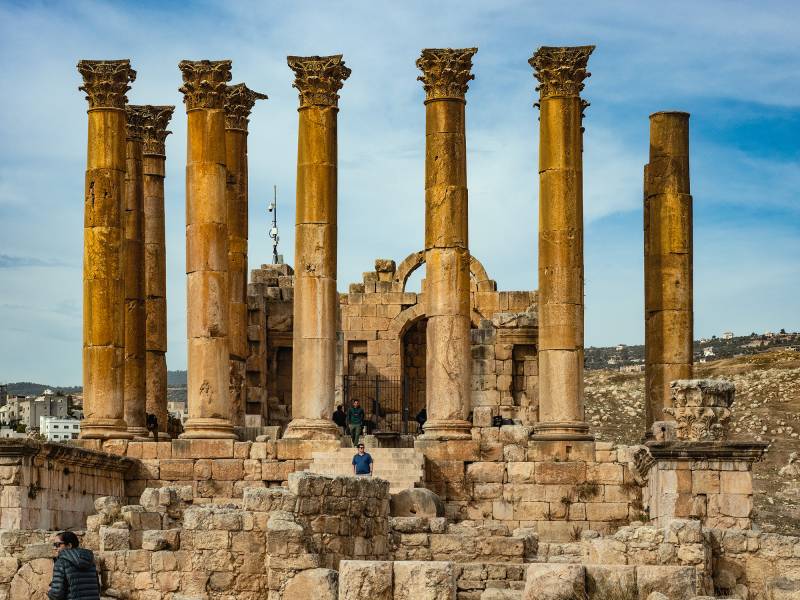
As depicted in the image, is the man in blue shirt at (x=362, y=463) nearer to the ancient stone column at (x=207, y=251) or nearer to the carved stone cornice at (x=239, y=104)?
the ancient stone column at (x=207, y=251)

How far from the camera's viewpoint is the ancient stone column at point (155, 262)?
50.5 metres

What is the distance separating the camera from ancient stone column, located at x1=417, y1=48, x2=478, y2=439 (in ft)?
145

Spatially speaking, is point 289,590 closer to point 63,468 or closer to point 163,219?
point 63,468

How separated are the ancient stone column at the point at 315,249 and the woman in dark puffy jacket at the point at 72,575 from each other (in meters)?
15.9

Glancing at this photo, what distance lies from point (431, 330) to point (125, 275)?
890 cm

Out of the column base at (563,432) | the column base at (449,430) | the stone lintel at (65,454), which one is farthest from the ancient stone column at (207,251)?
the column base at (563,432)

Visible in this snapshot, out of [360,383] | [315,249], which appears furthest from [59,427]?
[315,249]

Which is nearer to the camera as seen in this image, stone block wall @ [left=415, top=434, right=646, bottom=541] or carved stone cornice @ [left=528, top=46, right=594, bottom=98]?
stone block wall @ [left=415, top=434, right=646, bottom=541]

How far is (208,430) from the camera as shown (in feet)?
146

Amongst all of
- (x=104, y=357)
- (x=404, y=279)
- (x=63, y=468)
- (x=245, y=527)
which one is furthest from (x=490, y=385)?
(x=245, y=527)

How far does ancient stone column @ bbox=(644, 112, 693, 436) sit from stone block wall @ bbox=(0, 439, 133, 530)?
43.2 feet

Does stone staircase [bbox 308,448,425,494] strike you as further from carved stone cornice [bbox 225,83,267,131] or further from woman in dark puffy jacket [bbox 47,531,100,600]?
woman in dark puffy jacket [bbox 47,531,100,600]

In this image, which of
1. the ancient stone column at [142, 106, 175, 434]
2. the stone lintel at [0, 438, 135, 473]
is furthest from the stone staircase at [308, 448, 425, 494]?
the ancient stone column at [142, 106, 175, 434]

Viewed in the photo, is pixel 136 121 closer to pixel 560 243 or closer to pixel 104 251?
pixel 104 251
